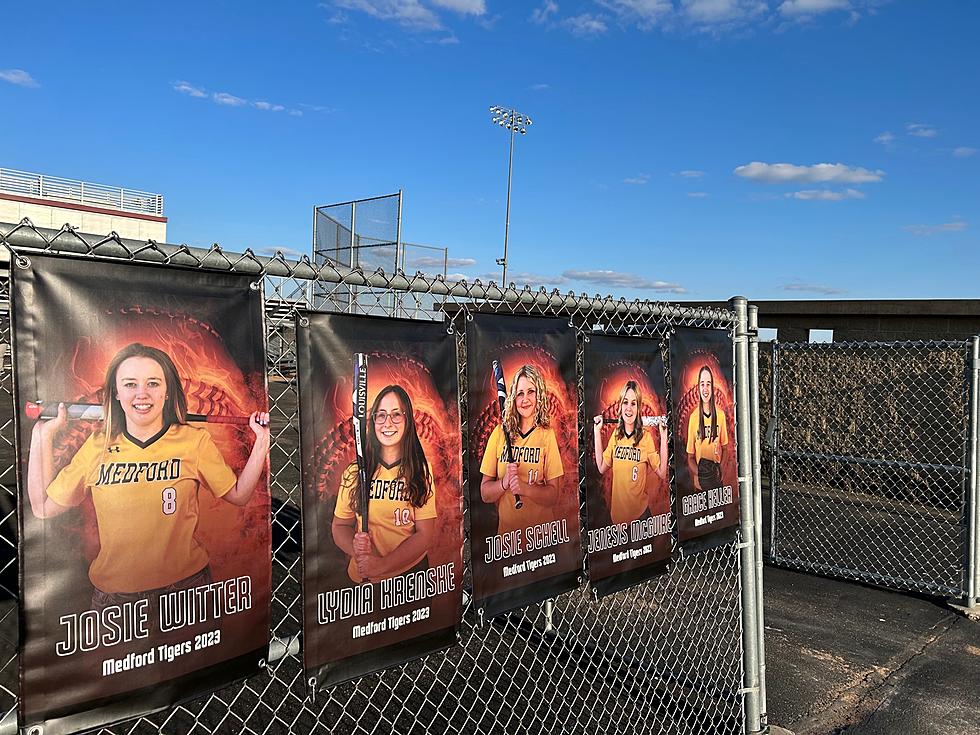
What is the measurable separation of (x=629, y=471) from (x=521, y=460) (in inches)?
29.1

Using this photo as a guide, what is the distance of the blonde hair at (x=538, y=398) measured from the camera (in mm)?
2986

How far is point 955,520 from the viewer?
10.3 metres

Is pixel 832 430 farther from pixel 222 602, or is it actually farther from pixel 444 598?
pixel 222 602

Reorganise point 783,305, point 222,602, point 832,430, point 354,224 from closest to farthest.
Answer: point 222,602
point 832,430
point 783,305
point 354,224

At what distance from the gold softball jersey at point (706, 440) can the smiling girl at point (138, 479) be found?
2.55m

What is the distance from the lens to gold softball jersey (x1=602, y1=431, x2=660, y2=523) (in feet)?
11.5

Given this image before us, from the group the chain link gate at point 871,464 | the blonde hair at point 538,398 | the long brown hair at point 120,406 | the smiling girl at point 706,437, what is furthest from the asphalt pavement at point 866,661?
the long brown hair at point 120,406

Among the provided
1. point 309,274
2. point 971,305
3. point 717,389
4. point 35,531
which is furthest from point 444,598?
point 971,305

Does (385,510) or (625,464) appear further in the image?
(625,464)

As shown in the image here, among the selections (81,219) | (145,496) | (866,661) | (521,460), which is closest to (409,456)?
(521,460)

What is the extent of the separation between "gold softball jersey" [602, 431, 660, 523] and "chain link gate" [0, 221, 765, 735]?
19 cm

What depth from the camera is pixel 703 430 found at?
161 inches

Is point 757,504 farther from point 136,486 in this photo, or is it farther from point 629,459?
point 136,486

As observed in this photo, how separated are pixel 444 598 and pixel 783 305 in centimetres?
1336
